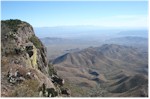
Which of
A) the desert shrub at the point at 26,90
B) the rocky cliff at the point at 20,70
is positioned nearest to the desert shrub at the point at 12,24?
Result: the rocky cliff at the point at 20,70

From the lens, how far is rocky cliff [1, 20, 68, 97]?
10242 millimetres

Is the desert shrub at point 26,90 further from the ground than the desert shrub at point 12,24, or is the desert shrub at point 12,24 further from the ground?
the desert shrub at point 12,24

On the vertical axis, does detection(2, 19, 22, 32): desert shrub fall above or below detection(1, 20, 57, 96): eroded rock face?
above

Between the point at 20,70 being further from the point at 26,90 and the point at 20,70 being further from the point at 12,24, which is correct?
the point at 12,24

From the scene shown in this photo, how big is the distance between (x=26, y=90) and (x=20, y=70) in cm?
411

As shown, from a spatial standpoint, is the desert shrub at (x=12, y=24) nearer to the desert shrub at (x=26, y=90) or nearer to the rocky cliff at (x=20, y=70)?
the rocky cliff at (x=20, y=70)

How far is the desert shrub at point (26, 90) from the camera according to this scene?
8.21 meters

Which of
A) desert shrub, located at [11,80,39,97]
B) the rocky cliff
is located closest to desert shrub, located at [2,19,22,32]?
the rocky cliff

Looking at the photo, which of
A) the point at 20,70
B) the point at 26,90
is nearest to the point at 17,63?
the point at 20,70

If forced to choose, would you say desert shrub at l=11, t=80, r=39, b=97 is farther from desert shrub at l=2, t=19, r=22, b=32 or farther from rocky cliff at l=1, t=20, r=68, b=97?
desert shrub at l=2, t=19, r=22, b=32

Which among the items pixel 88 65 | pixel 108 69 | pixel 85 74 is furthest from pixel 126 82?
pixel 88 65

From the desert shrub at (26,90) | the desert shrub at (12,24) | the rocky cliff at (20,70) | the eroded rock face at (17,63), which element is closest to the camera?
the desert shrub at (26,90)

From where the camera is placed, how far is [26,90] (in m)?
8.80

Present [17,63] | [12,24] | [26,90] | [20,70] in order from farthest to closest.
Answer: [12,24] < [17,63] < [20,70] < [26,90]
